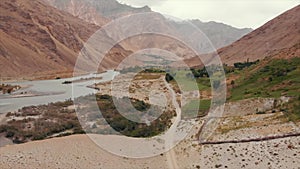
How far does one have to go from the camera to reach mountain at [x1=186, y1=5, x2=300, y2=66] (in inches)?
4441

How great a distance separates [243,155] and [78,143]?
42.5 ft

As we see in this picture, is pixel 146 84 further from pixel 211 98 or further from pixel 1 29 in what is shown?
pixel 1 29

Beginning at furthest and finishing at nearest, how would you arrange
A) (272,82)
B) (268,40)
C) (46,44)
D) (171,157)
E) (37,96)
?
(46,44) < (268,40) < (37,96) < (272,82) < (171,157)

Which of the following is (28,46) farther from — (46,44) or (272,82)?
(272,82)

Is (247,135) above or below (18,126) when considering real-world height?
above

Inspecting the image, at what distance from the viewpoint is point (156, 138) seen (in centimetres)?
3544

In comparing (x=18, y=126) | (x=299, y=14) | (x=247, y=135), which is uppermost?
(x=299, y=14)

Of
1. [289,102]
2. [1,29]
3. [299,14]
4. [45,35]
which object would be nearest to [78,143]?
[289,102]

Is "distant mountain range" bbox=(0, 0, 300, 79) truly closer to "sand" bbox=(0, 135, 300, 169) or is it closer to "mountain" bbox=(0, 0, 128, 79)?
"mountain" bbox=(0, 0, 128, 79)

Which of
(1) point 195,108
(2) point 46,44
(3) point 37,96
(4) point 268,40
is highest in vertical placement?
(4) point 268,40

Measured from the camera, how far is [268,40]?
126125 millimetres

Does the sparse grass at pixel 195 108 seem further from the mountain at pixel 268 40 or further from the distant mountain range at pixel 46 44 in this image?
the mountain at pixel 268 40

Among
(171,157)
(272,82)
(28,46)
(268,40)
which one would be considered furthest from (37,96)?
(28,46)

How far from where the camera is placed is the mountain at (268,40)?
112812 millimetres
